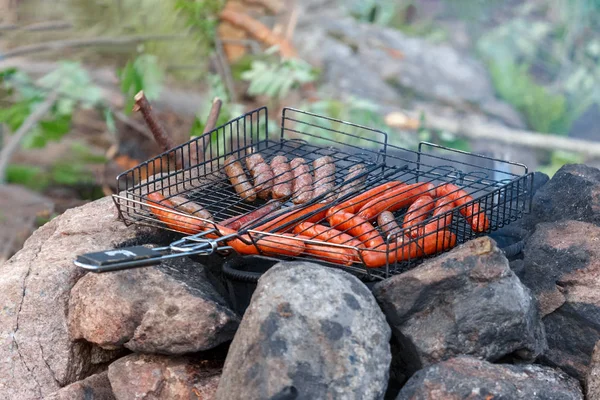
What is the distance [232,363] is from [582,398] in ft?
4.16

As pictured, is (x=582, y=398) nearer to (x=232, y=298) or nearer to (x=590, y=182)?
(x=590, y=182)

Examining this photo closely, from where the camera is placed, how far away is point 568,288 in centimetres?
283

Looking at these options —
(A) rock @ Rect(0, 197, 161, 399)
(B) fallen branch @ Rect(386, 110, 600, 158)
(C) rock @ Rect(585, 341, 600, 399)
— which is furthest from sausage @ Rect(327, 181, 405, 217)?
(B) fallen branch @ Rect(386, 110, 600, 158)

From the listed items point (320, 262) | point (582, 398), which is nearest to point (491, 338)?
point (582, 398)

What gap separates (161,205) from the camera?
10.3 ft

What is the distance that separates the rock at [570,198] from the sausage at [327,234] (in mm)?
1015

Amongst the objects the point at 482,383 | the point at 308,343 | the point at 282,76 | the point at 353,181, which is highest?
the point at 353,181

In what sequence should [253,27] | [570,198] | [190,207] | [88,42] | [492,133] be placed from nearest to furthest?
[190,207]
[570,198]
[88,42]
[253,27]
[492,133]

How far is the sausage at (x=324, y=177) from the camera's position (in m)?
3.23

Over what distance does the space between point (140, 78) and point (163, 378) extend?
417 cm

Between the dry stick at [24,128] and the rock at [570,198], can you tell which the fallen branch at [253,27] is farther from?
the rock at [570,198]

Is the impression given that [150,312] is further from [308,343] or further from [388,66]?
[388,66]

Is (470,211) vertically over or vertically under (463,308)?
over

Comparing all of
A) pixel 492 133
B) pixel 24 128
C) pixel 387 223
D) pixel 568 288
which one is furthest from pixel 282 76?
pixel 568 288
